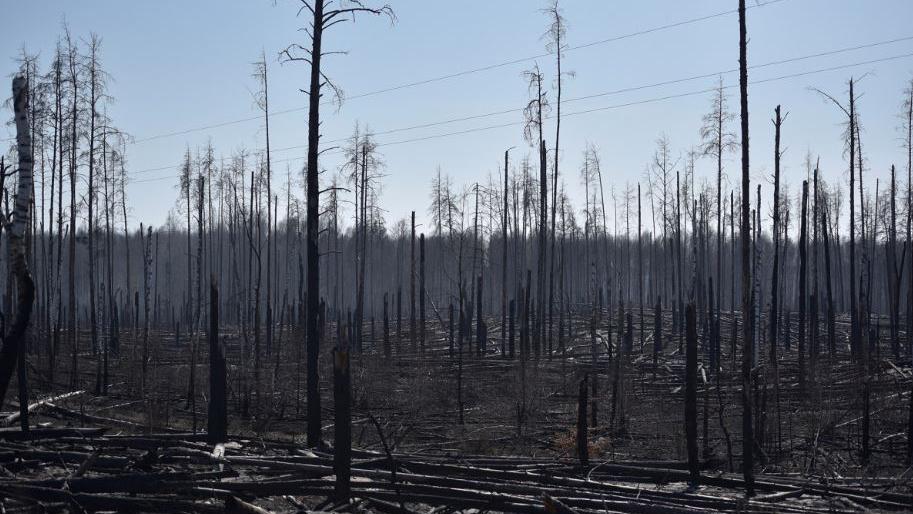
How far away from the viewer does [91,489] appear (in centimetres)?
804

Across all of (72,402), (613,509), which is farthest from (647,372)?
(613,509)

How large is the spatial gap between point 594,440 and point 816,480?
5.18 metres

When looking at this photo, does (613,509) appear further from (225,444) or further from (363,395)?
(363,395)

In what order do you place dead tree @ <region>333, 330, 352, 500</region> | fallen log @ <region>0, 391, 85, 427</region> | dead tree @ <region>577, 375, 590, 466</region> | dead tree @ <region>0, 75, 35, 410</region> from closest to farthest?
1. dead tree @ <region>0, 75, 35, 410</region>
2. dead tree @ <region>333, 330, 352, 500</region>
3. dead tree @ <region>577, 375, 590, 466</region>
4. fallen log @ <region>0, 391, 85, 427</region>

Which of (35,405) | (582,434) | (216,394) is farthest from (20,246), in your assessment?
(35,405)

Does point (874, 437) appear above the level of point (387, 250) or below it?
below

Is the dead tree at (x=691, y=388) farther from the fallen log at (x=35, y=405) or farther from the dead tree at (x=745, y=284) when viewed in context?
the fallen log at (x=35, y=405)

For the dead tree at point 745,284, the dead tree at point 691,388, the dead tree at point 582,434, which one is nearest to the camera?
the dead tree at point 745,284

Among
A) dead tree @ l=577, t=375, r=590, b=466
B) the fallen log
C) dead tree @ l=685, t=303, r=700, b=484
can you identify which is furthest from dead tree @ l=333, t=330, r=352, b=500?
the fallen log

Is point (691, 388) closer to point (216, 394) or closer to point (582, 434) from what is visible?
point (582, 434)

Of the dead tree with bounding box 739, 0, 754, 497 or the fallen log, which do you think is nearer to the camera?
the dead tree with bounding box 739, 0, 754, 497

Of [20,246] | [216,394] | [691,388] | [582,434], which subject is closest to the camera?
Result: [20,246]

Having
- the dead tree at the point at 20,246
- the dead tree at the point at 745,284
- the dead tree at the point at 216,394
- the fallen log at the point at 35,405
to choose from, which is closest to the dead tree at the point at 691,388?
the dead tree at the point at 745,284

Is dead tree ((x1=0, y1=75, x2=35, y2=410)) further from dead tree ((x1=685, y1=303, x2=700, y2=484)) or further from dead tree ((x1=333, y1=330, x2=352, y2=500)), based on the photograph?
dead tree ((x1=685, y1=303, x2=700, y2=484))
